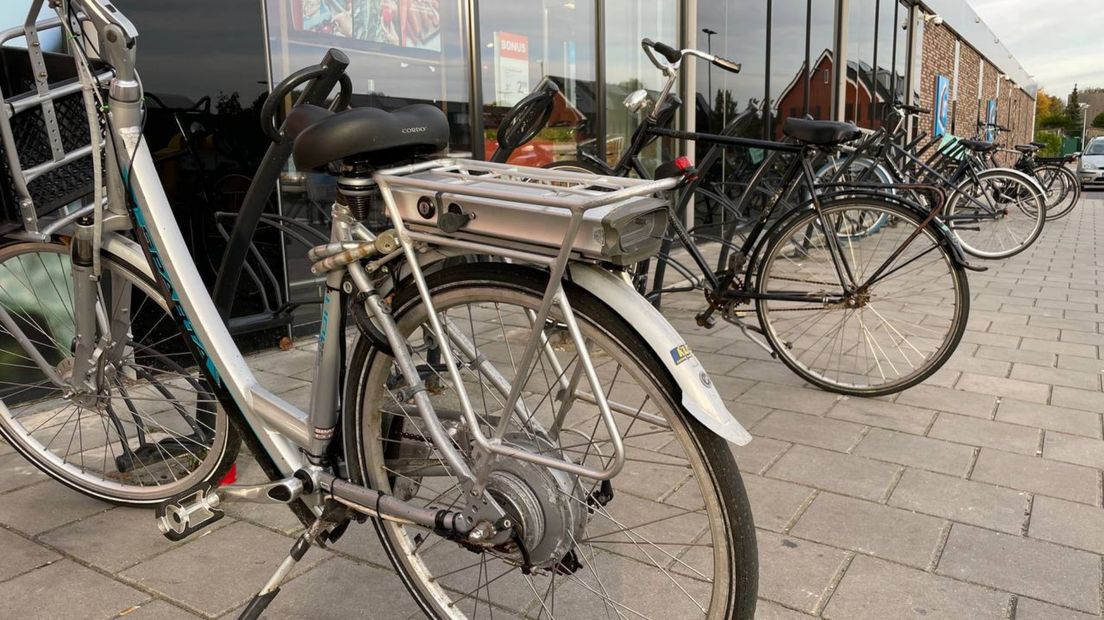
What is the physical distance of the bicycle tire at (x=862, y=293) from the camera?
3.41 m

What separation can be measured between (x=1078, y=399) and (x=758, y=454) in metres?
1.70

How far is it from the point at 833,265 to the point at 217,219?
107 inches

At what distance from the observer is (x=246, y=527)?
8.14ft

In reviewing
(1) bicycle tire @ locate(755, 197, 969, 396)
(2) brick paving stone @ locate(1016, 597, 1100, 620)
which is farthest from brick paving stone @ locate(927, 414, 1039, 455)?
(2) brick paving stone @ locate(1016, 597, 1100, 620)

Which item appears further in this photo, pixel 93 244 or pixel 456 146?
pixel 456 146

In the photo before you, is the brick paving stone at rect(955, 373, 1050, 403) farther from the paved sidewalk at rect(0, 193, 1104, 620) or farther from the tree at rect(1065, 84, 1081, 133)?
Result: the tree at rect(1065, 84, 1081, 133)

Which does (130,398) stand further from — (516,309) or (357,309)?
(516,309)

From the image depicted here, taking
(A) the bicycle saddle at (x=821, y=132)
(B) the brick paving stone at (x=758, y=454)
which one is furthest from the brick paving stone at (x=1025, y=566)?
(A) the bicycle saddle at (x=821, y=132)

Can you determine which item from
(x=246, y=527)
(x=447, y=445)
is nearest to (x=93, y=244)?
(x=246, y=527)

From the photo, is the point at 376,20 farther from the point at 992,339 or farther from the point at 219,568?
the point at 992,339

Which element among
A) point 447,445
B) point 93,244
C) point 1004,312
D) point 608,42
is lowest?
point 1004,312

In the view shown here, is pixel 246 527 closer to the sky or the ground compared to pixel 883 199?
closer to the ground

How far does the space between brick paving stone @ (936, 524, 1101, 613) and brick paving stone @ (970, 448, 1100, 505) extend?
42 centimetres

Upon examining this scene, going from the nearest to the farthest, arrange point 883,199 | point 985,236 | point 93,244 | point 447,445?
point 447,445, point 93,244, point 883,199, point 985,236
